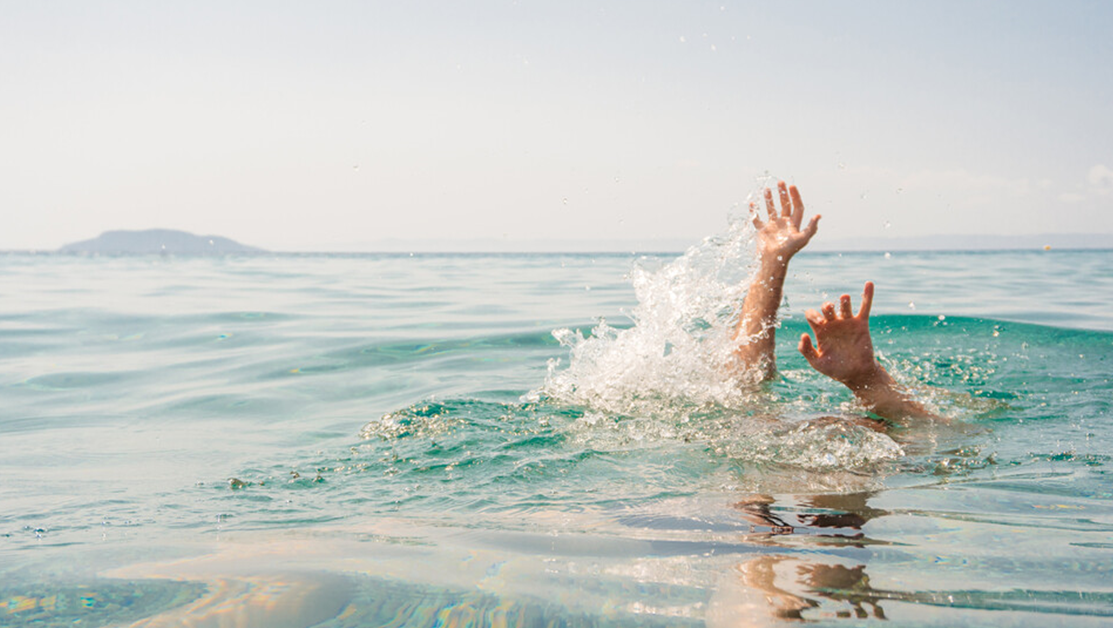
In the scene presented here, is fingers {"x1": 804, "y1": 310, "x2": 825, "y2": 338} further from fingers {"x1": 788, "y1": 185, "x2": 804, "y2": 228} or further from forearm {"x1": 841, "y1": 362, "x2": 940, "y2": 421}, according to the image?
fingers {"x1": 788, "y1": 185, "x2": 804, "y2": 228}

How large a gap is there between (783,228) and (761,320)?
2.08ft

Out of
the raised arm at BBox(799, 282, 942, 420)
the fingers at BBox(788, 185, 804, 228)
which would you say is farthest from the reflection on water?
the fingers at BBox(788, 185, 804, 228)

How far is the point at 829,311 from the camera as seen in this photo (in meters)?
4.06

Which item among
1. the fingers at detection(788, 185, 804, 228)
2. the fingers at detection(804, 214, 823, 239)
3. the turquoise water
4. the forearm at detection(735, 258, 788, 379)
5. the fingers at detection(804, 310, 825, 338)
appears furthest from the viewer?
the fingers at detection(788, 185, 804, 228)

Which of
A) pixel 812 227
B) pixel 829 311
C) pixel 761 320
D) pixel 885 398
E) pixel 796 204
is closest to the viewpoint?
pixel 829 311

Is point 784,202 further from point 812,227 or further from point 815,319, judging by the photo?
point 815,319

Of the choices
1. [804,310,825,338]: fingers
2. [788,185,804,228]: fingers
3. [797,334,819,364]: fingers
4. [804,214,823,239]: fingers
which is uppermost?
[788,185,804,228]: fingers

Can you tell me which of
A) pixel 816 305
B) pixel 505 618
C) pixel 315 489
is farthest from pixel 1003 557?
pixel 816 305

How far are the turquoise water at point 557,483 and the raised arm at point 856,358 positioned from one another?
24 cm

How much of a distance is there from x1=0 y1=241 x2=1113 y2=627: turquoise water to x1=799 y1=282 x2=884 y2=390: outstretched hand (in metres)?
0.29

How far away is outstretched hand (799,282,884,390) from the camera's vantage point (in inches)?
161

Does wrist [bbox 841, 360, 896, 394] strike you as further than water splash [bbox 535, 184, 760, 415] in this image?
No

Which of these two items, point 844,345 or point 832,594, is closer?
point 832,594

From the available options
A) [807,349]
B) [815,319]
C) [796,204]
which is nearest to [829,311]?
[815,319]
